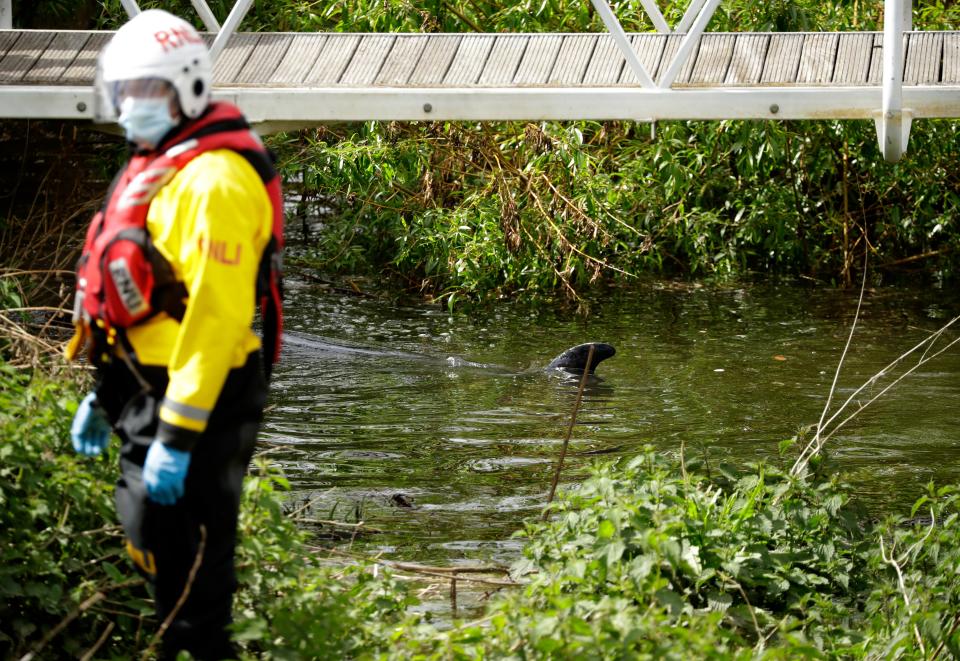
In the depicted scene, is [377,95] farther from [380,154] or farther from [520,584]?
[380,154]

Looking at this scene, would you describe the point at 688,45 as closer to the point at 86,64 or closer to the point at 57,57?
the point at 86,64

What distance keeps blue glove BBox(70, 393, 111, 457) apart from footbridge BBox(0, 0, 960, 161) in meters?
3.72

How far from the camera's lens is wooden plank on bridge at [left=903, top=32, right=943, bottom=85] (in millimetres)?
7367

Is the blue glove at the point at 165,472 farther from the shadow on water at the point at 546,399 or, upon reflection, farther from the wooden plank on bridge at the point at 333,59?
the wooden plank on bridge at the point at 333,59

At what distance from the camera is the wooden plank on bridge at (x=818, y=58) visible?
751cm

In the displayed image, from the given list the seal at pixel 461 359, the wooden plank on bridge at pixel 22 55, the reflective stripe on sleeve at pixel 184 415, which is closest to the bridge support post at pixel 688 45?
the seal at pixel 461 359

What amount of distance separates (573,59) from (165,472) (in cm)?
525

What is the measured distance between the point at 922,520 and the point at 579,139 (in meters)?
5.97

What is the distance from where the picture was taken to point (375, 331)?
1172 cm

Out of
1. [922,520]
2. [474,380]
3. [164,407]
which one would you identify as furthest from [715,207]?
[164,407]

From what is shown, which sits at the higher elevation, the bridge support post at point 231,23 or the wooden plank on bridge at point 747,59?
the bridge support post at point 231,23

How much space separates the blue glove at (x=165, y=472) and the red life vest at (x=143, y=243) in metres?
0.35

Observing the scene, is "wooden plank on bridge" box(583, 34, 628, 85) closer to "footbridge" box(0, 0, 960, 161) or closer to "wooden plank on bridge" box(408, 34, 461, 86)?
"footbridge" box(0, 0, 960, 161)

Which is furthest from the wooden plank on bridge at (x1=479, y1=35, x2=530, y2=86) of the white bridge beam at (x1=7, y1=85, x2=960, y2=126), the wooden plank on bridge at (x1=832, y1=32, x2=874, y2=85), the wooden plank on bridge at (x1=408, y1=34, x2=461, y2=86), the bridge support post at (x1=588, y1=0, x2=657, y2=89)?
the wooden plank on bridge at (x1=832, y1=32, x2=874, y2=85)
